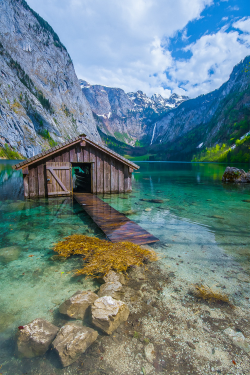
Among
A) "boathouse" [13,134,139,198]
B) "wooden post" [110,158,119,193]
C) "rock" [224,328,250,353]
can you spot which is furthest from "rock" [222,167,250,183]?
"rock" [224,328,250,353]

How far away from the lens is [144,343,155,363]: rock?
2990 millimetres

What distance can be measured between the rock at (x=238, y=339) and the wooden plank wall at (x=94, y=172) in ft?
47.3

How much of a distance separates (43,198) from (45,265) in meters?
10.5

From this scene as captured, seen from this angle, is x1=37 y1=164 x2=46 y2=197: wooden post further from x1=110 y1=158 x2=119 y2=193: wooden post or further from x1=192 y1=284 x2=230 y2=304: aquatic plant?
x1=192 y1=284 x2=230 y2=304: aquatic plant

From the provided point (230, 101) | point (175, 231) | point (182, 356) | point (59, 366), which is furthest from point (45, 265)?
point (230, 101)

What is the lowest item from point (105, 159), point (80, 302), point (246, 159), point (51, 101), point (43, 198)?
point (80, 302)

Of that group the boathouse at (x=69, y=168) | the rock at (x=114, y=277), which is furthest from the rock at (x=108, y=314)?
the boathouse at (x=69, y=168)

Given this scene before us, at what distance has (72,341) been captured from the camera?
3.02m

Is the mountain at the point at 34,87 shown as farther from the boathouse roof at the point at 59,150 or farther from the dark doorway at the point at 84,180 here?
the boathouse roof at the point at 59,150

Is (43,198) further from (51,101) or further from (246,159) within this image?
(51,101)

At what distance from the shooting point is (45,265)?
5777mm

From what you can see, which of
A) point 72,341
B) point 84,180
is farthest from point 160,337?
point 84,180

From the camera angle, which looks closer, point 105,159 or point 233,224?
point 233,224

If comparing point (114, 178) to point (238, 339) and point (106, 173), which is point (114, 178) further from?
point (238, 339)
